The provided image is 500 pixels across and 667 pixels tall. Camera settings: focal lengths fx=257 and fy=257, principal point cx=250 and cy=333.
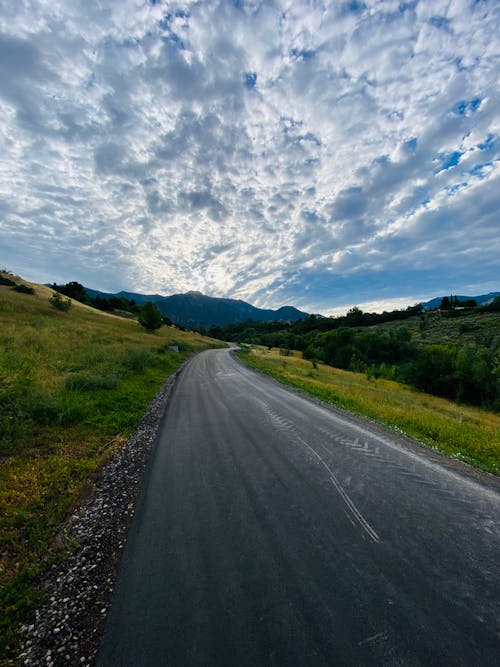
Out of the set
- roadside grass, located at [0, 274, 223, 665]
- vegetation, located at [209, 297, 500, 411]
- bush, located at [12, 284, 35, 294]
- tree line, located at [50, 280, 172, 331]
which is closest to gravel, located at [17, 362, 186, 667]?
roadside grass, located at [0, 274, 223, 665]

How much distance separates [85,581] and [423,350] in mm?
45807

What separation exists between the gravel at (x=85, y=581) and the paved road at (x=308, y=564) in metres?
0.21

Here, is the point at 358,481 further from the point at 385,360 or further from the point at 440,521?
the point at 385,360

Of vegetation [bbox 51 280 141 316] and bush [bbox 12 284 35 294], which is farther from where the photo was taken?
vegetation [bbox 51 280 141 316]

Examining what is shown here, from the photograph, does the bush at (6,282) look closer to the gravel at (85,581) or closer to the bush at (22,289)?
the bush at (22,289)

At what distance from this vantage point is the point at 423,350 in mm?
39188

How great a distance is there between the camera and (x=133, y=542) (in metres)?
4.18

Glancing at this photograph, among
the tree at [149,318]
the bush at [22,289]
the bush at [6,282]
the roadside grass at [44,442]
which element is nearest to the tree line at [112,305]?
the tree at [149,318]

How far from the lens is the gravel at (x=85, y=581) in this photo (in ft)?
8.87

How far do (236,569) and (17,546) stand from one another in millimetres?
3433

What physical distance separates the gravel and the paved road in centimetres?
21

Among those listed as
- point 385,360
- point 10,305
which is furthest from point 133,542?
point 385,360

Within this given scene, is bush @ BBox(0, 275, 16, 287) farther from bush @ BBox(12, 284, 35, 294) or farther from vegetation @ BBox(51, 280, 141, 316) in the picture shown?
vegetation @ BBox(51, 280, 141, 316)

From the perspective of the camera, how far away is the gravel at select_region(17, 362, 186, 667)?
8.87 feet
